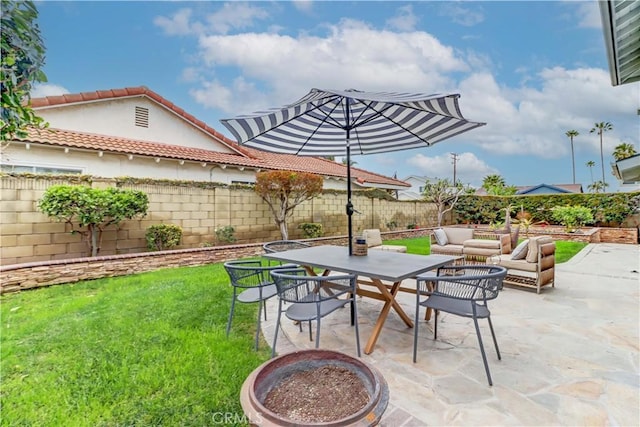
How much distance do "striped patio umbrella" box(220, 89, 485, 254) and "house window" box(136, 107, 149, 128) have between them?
7751 mm

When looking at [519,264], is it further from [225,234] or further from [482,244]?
[225,234]

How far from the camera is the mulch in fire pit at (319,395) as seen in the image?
1.37 metres

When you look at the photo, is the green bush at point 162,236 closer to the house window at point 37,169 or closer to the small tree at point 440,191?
the house window at point 37,169

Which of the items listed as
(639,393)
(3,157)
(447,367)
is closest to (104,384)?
(447,367)

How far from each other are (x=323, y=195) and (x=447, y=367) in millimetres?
9317

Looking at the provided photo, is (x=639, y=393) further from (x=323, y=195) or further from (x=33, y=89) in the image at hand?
(x=323, y=195)

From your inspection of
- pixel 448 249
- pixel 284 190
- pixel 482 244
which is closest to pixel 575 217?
pixel 482 244

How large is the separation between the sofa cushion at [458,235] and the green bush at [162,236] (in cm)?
774

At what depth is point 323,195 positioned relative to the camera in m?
11.8

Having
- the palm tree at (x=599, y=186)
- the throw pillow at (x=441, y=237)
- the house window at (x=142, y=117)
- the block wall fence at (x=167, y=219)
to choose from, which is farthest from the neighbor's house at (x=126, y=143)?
the palm tree at (x=599, y=186)

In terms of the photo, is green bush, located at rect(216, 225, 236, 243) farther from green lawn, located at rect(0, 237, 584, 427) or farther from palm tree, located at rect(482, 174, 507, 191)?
palm tree, located at rect(482, 174, 507, 191)

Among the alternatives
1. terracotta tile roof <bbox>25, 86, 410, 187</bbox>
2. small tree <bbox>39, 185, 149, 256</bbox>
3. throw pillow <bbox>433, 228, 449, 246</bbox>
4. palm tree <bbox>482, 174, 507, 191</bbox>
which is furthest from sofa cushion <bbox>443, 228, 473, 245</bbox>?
palm tree <bbox>482, 174, 507, 191</bbox>

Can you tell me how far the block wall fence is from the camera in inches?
240

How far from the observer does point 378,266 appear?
→ 11.3 feet
